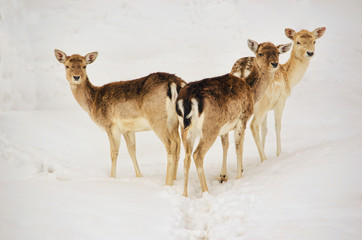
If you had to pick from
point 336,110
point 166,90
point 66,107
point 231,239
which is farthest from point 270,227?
point 66,107

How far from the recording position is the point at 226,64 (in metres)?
12.3

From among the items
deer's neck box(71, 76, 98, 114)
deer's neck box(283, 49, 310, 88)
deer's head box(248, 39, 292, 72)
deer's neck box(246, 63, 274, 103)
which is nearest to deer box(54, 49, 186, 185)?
deer's neck box(71, 76, 98, 114)

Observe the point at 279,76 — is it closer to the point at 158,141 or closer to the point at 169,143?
the point at 169,143

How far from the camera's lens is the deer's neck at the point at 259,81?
621cm

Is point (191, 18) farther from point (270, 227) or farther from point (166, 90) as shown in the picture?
point (270, 227)

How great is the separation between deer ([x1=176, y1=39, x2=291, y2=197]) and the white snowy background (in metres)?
0.66

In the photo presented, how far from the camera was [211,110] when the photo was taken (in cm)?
505

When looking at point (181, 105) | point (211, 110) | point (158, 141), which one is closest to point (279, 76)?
point (211, 110)

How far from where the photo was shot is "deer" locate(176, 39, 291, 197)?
500 cm

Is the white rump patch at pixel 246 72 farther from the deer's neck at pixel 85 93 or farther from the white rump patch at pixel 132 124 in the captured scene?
the deer's neck at pixel 85 93

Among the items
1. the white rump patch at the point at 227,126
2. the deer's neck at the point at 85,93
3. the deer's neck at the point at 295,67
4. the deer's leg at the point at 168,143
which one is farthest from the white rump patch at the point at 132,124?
the deer's neck at the point at 295,67

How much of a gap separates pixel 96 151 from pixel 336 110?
6.66 meters

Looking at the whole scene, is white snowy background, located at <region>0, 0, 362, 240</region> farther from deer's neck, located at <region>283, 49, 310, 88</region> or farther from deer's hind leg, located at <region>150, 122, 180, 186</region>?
deer's neck, located at <region>283, 49, 310, 88</region>

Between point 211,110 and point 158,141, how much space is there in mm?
4410
